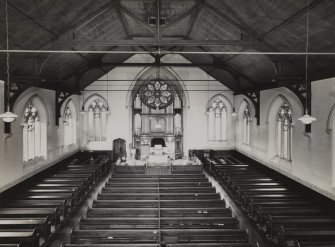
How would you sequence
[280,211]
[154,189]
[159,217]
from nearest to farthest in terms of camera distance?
[159,217], [280,211], [154,189]

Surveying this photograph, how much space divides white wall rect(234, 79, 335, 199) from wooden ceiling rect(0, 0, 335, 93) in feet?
2.16

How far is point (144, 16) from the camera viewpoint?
13.6m

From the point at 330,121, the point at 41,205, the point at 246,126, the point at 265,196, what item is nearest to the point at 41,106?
the point at 41,205

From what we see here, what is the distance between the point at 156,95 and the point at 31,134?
9.01m

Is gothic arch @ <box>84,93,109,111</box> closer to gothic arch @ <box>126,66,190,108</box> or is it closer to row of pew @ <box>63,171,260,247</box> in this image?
gothic arch @ <box>126,66,190,108</box>

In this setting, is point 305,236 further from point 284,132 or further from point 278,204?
point 284,132

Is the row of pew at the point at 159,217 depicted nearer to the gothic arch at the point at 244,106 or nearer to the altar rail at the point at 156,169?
the altar rail at the point at 156,169

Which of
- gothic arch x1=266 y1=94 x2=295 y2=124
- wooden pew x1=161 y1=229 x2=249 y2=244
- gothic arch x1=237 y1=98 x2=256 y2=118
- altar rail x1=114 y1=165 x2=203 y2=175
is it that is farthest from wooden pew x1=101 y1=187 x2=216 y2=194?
gothic arch x1=237 y1=98 x2=256 y2=118

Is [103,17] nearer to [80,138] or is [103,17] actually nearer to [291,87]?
[291,87]

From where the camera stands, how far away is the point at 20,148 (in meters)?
13.0

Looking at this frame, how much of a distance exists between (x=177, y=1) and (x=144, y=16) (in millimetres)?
2484

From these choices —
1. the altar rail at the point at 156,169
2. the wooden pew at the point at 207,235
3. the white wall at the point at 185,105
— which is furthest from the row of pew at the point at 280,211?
the white wall at the point at 185,105

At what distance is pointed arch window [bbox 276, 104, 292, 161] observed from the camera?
1506 centimetres

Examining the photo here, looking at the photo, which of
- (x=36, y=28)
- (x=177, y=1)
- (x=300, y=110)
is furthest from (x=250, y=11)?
(x=36, y=28)
